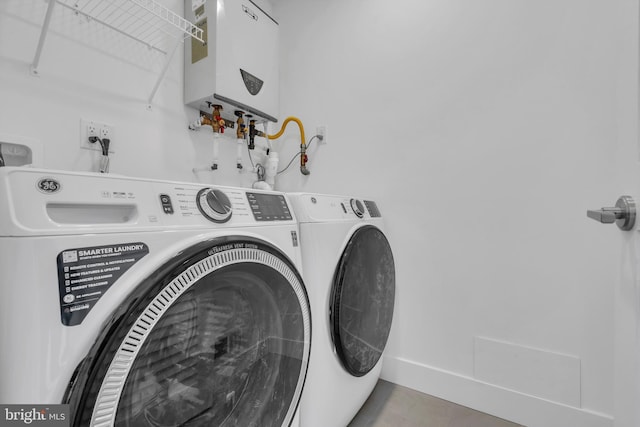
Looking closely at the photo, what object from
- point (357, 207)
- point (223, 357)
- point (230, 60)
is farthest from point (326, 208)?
point (230, 60)

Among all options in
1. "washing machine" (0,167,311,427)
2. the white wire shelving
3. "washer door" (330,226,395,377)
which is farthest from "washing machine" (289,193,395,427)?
the white wire shelving

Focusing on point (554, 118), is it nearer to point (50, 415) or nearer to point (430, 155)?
point (430, 155)

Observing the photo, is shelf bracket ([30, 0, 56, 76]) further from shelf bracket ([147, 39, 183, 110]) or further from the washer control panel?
the washer control panel

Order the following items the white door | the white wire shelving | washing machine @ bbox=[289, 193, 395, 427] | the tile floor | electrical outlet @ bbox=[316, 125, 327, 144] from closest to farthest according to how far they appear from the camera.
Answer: the white door → washing machine @ bbox=[289, 193, 395, 427] → the white wire shelving → the tile floor → electrical outlet @ bbox=[316, 125, 327, 144]

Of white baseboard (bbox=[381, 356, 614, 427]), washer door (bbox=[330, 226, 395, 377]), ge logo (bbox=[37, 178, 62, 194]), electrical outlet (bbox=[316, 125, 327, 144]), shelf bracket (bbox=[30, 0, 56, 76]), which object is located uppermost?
shelf bracket (bbox=[30, 0, 56, 76])

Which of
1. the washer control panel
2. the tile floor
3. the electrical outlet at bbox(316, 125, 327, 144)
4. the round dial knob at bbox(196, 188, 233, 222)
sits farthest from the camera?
the electrical outlet at bbox(316, 125, 327, 144)

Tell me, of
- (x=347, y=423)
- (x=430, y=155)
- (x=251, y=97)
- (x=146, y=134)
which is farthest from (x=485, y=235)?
(x=146, y=134)

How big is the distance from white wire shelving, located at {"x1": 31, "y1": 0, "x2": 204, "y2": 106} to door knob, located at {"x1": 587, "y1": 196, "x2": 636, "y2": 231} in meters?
1.42

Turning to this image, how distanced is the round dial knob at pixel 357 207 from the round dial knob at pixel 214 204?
2.07 feet

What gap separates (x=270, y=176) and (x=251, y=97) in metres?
0.49

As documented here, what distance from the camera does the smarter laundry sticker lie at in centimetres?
42

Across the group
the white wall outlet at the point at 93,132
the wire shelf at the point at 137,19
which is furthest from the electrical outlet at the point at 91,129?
the wire shelf at the point at 137,19

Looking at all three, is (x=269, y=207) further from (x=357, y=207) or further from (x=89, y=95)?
(x=89, y=95)

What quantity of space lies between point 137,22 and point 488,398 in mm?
2251
